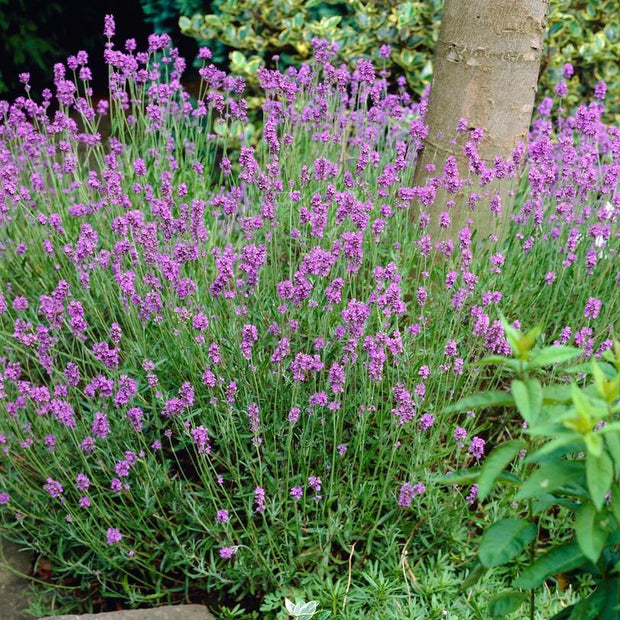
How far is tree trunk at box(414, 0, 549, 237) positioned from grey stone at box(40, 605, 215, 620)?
2072mm

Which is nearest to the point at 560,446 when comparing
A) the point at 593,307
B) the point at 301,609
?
the point at 301,609

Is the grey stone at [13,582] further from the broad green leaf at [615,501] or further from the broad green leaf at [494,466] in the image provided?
the broad green leaf at [615,501]

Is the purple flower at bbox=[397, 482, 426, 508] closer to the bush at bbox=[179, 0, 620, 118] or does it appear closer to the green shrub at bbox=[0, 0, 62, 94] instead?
the bush at bbox=[179, 0, 620, 118]

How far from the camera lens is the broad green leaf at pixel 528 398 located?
1.65m

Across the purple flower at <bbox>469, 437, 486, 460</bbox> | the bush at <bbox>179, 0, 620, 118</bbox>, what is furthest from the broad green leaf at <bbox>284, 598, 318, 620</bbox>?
the bush at <bbox>179, 0, 620, 118</bbox>

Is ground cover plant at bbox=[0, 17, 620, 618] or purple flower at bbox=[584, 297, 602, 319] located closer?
ground cover plant at bbox=[0, 17, 620, 618]

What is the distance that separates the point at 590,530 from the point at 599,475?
0.47 feet

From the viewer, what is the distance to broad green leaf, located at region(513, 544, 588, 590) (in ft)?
5.87

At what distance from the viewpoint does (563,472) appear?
1.73 metres

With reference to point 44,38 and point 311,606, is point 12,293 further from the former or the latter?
point 44,38

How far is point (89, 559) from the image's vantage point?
3.23 metres

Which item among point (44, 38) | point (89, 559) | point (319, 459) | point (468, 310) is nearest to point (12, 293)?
point (89, 559)

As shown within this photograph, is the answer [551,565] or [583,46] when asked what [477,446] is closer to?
[551,565]

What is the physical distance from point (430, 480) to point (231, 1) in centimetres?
458
